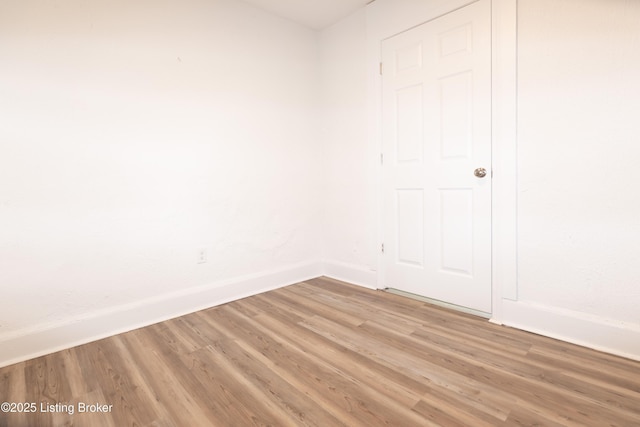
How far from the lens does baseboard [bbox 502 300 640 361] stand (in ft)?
5.57

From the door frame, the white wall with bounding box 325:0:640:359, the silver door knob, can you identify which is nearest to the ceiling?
the door frame

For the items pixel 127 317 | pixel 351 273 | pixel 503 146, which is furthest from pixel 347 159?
pixel 127 317

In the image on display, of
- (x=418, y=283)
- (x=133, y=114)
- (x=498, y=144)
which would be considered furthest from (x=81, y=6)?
(x=418, y=283)

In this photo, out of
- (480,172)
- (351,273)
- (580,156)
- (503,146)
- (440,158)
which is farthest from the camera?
(351,273)

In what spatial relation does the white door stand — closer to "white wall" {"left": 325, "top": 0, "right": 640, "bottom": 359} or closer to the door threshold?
the door threshold

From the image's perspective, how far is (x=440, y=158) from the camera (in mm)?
2445

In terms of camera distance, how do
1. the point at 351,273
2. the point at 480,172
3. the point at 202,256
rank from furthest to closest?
the point at 351,273
the point at 202,256
the point at 480,172

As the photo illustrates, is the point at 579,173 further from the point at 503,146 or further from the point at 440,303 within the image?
the point at 440,303

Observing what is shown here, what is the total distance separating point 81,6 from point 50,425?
7.60 feet

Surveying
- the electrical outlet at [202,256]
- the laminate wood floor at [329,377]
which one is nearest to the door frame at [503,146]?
the laminate wood floor at [329,377]

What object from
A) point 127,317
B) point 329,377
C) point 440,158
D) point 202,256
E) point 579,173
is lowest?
point 329,377

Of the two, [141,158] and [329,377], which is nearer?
[329,377]

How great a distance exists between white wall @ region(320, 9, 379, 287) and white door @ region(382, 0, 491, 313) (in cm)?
22

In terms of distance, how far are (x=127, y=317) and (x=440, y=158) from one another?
2.52 m
